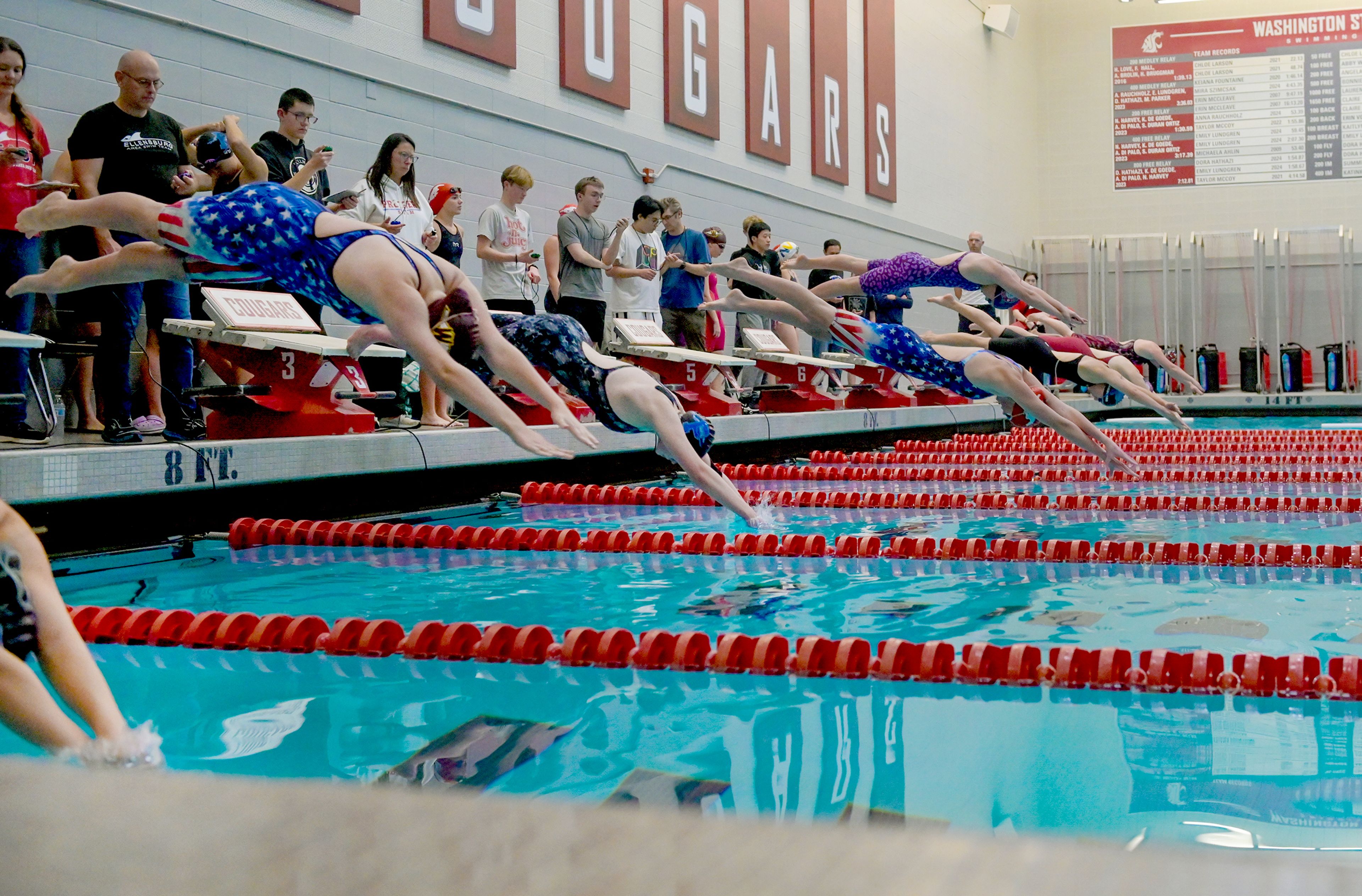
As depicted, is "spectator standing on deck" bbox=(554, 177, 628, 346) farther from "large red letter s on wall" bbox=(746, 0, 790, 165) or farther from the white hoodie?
"large red letter s on wall" bbox=(746, 0, 790, 165)

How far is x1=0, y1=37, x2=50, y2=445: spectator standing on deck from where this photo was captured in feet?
17.1

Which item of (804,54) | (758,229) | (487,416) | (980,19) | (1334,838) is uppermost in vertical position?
(980,19)

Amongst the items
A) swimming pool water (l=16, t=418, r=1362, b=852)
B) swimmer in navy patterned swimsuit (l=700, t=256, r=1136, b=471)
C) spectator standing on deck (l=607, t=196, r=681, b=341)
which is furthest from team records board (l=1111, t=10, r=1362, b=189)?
swimming pool water (l=16, t=418, r=1362, b=852)

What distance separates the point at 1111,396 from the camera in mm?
8859

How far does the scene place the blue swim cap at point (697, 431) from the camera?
4.95m

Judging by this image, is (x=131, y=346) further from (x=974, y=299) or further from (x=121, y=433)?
(x=974, y=299)

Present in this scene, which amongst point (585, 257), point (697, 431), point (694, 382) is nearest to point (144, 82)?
point (697, 431)

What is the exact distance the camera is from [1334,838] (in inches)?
75.2

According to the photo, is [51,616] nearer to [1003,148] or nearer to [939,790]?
[939,790]

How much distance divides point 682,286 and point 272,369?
14.6 feet

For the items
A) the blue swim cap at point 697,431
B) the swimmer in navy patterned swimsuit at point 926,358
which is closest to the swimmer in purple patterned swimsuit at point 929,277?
the swimmer in navy patterned swimsuit at point 926,358

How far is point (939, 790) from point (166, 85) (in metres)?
6.06

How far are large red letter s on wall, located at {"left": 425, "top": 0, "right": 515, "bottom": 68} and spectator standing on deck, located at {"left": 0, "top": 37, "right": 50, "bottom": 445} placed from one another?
11.2ft

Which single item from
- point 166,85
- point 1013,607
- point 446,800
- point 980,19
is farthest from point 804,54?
point 446,800
